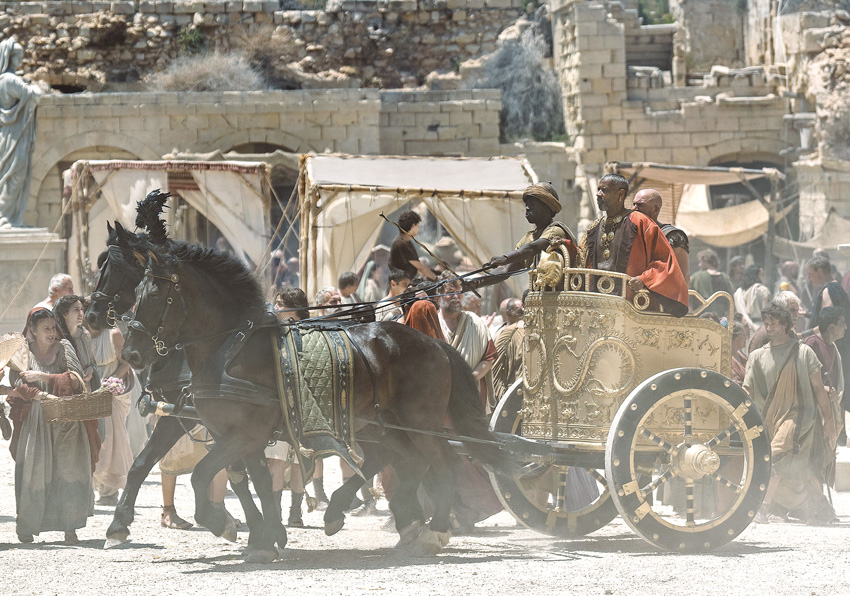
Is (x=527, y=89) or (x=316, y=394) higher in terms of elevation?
(x=527, y=89)

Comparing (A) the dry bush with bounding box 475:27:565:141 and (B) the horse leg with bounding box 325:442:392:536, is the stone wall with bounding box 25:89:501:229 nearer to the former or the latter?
(A) the dry bush with bounding box 475:27:565:141

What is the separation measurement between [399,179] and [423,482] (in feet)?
24.0

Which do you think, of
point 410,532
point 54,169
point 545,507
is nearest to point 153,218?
point 410,532

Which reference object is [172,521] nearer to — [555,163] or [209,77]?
[555,163]

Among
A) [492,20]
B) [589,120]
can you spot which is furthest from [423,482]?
[492,20]

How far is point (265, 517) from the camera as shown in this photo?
284 inches

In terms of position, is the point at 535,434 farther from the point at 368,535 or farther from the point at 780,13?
the point at 780,13

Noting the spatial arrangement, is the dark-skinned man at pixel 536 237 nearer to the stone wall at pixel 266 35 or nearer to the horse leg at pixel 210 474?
the horse leg at pixel 210 474

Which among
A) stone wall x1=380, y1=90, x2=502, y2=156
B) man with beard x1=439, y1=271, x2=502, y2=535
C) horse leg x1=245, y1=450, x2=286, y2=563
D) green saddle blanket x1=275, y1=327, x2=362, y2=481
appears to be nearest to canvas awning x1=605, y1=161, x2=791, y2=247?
stone wall x1=380, y1=90, x2=502, y2=156

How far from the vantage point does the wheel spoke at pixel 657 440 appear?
23.2ft

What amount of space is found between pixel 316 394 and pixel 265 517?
770 mm

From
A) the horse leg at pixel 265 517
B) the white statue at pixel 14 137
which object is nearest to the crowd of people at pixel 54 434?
the horse leg at pixel 265 517

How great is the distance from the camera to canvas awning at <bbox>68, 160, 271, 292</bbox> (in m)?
15.3

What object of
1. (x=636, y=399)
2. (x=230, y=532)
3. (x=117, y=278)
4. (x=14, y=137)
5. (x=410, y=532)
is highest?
(x=14, y=137)
